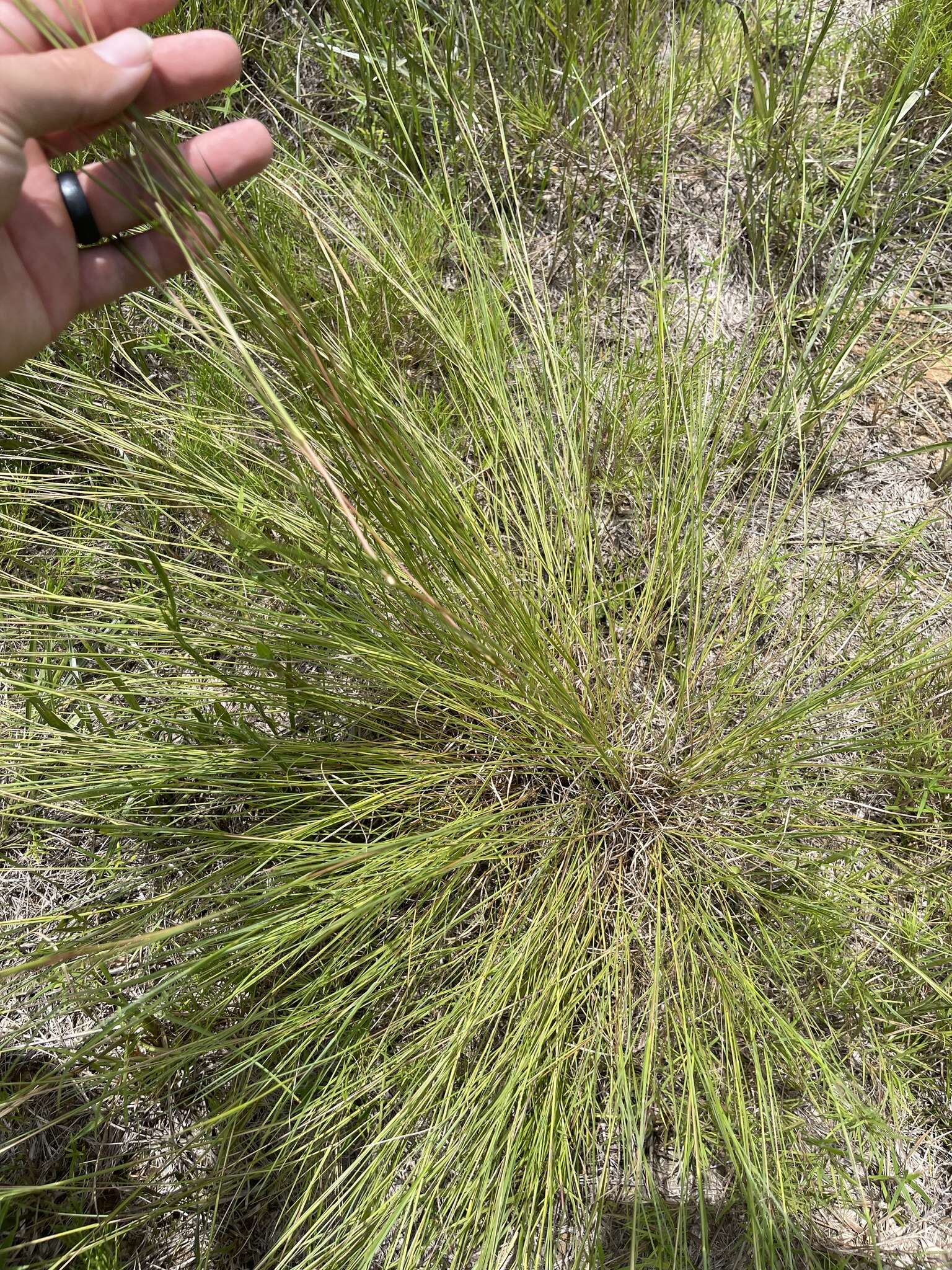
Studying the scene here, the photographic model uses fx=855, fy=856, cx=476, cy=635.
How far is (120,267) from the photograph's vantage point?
3.86 ft

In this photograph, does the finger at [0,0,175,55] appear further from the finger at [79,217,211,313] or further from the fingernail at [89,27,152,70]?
the finger at [79,217,211,313]

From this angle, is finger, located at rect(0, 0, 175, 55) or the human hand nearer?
the human hand

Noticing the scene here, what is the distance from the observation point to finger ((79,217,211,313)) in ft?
3.73

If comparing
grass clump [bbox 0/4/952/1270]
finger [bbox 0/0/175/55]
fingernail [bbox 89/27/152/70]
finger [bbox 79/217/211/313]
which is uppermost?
finger [bbox 0/0/175/55]

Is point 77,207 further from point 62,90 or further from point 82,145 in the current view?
point 62,90

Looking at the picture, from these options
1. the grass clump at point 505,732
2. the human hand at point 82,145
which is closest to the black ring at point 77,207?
the human hand at point 82,145

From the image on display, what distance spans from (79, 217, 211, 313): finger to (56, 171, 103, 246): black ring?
4 cm

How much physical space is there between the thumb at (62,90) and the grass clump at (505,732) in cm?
19

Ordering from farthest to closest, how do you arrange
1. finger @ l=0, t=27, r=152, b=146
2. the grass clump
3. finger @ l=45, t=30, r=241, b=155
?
1. the grass clump
2. finger @ l=45, t=30, r=241, b=155
3. finger @ l=0, t=27, r=152, b=146

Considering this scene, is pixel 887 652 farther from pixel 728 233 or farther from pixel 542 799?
pixel 728 233

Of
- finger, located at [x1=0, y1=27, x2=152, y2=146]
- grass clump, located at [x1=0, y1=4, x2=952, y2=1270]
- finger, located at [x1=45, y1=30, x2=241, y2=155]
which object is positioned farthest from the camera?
grass clump, located at [x1=0, y1=4, x2=952, y2=1270]

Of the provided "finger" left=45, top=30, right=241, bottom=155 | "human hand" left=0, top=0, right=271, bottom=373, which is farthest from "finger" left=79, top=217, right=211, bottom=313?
"finger" left=45, top=30, right=241, bottom=155

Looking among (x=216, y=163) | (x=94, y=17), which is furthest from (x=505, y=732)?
(x=94, y=17)

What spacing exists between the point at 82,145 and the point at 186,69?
0.16 m
